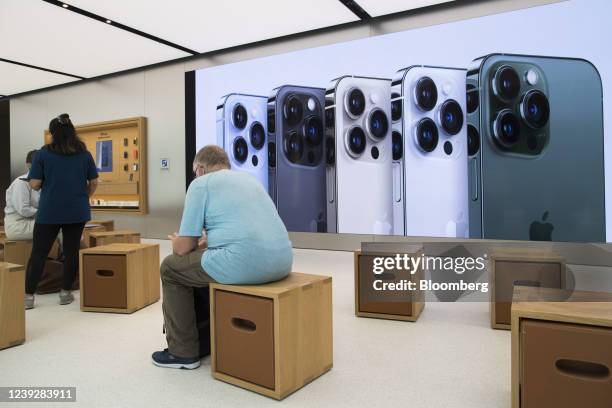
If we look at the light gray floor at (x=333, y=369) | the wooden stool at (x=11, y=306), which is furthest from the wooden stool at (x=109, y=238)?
the wooden stool at (x=11, y=306)

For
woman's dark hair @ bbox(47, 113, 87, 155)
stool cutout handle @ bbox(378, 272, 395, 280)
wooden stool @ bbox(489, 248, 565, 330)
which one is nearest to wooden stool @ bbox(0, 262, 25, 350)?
woman's dark hair @ bbox(47, 113, 87, 155)

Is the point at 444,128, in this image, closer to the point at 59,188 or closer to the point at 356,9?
the point at 356,9

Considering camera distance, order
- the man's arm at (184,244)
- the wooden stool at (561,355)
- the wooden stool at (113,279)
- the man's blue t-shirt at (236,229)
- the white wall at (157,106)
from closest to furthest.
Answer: the wooden stool at (561,355)
the man's blue t-shirt at (236,229)
the man's arm at (184,244)
the wooden stool at (113,279)
the white wall at (157,106)

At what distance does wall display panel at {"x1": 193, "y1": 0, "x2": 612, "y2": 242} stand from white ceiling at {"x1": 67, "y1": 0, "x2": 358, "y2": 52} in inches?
20.7

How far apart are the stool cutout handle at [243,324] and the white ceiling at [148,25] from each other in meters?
3.59

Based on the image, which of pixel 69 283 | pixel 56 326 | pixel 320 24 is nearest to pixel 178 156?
pixel 320 24

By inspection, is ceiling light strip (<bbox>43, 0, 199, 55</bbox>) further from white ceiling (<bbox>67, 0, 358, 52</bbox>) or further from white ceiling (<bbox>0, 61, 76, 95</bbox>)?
white ceiling (<bbox>0, 61, 76, 95</bbox>)

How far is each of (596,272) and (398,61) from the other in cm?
244

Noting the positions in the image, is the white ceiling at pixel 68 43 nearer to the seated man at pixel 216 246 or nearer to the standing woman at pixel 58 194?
the standing woman at pixel 58 194

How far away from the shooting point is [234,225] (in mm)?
1775

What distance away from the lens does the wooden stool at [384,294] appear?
260cm

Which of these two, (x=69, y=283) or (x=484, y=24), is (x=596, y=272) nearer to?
(x=484, y=24)

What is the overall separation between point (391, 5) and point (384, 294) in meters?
3.21

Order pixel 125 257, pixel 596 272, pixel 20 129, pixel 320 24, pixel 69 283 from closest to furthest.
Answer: pixel 125 257
pixel 69 283
pixel 596 272
pixel 320 24
pixel 20 129
